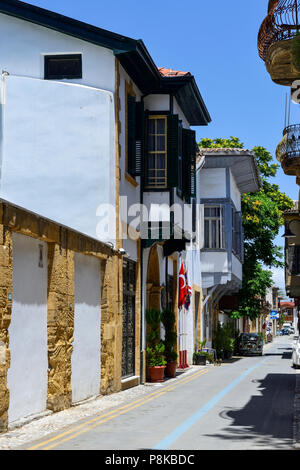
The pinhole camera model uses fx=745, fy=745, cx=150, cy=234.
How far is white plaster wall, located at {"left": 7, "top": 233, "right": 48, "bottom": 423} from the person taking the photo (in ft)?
40.0

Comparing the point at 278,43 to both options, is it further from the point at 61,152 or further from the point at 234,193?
the point at 234,193

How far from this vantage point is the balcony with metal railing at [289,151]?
17156 mm

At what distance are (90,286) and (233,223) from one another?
1827 centimetres

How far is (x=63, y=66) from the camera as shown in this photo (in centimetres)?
1867

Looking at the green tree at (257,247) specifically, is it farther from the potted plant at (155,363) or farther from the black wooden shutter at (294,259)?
the potted plant at (155,363)

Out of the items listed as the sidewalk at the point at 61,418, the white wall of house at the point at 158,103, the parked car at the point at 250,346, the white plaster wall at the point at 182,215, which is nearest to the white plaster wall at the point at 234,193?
the parked car at the point at 250,346

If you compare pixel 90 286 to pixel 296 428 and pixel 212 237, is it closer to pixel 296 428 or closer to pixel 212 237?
pixel 296 428

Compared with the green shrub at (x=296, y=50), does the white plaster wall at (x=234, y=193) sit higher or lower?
higher

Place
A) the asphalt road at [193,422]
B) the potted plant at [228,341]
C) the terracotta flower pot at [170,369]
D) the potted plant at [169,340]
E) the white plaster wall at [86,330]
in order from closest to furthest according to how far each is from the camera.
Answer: the asphalt road at [193,422] < the white plaster wall at [86,330] < the potted plant at [169,340] < the terracotta flower pot at [170,369] < the potted plant at [228,341]

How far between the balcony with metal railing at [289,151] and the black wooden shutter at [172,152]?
12.6ft

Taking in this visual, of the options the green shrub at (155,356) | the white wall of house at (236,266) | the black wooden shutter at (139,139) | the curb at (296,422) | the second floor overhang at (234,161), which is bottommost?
the curb at (296,422)

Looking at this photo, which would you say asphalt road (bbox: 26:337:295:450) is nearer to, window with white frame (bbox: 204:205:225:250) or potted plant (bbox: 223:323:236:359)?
window with white frame (bbox: 204:205:225:250)

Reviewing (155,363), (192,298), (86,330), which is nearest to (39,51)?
(86,330)

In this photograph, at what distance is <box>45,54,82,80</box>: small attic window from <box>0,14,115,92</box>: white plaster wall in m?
0.12
